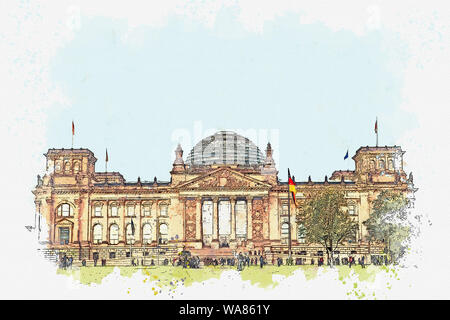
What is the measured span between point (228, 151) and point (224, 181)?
10.8 metres

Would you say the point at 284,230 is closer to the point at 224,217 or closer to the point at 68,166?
the point at 224,217

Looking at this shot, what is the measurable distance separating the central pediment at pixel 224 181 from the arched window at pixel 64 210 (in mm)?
14242

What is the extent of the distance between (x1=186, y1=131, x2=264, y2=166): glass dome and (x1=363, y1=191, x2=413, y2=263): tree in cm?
2664

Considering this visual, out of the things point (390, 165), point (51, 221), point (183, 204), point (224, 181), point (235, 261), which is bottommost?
point (235, 261)

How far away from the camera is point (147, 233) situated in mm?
76438

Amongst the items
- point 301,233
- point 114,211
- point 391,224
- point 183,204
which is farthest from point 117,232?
point 391,224

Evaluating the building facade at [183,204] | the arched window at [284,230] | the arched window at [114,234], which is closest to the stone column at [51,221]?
the building facade at [183,204]

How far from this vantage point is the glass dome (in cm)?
8631

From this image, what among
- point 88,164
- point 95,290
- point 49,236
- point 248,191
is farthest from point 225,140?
point 95,290

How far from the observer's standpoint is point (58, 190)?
76000 mm

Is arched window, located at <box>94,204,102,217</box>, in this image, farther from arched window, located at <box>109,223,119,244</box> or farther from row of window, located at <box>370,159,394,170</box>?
row of window, located at <box>370,159,394,170</box>

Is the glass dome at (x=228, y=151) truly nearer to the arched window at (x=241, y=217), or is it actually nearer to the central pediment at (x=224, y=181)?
the central pediment at (x=224, y=181)
